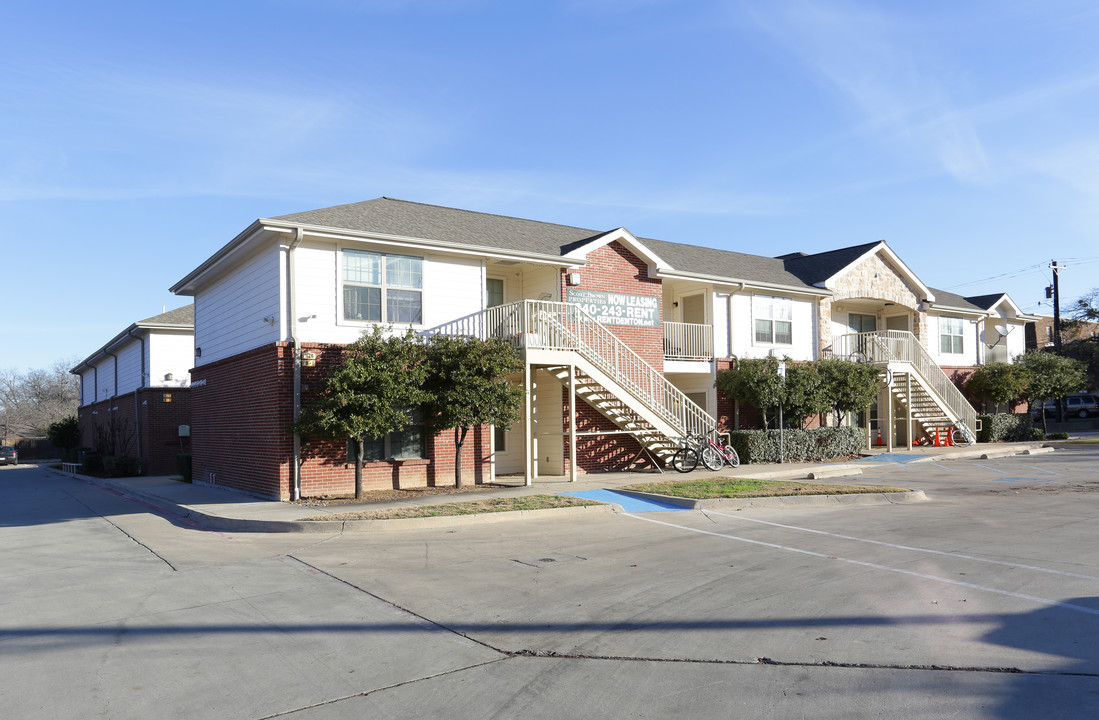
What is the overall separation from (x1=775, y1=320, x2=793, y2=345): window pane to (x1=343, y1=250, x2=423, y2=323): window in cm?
1381

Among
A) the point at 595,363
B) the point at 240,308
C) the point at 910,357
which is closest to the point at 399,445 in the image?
the point at 595,363

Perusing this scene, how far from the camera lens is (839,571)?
29.1ft

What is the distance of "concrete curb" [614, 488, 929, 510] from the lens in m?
14.6

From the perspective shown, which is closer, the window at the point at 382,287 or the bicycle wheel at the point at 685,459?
the window at the point at 382,287

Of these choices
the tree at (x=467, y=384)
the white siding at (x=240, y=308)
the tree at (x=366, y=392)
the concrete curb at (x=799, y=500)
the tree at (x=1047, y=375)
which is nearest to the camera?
the concrete curb at (x=799, y=500)

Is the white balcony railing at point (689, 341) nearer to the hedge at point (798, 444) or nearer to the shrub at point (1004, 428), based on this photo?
the hedge at point (798, 444)

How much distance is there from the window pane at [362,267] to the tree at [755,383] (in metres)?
11.7

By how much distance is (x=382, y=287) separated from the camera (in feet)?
57.3

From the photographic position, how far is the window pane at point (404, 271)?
17609 millimetres

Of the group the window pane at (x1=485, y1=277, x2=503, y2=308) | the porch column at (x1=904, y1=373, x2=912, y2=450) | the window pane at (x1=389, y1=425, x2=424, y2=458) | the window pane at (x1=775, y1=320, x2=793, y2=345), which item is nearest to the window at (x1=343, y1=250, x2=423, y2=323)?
the window pane at (x1=389, y1=425, x2=424, y2=458)

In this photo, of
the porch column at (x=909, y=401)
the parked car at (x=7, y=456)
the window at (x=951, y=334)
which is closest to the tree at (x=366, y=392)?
the porch column at (x=909, y=401)

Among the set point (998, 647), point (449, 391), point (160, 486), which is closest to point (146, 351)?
point (160, 486)

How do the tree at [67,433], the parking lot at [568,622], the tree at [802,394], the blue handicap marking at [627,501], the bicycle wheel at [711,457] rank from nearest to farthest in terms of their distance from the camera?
the parking lot at [568,622]
the blue handicap marking at [627,501]
the bicycle wheel at [711,457]
the tree at [802,394]
the tree at [67,433]

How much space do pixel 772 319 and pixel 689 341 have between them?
12.5 ft
